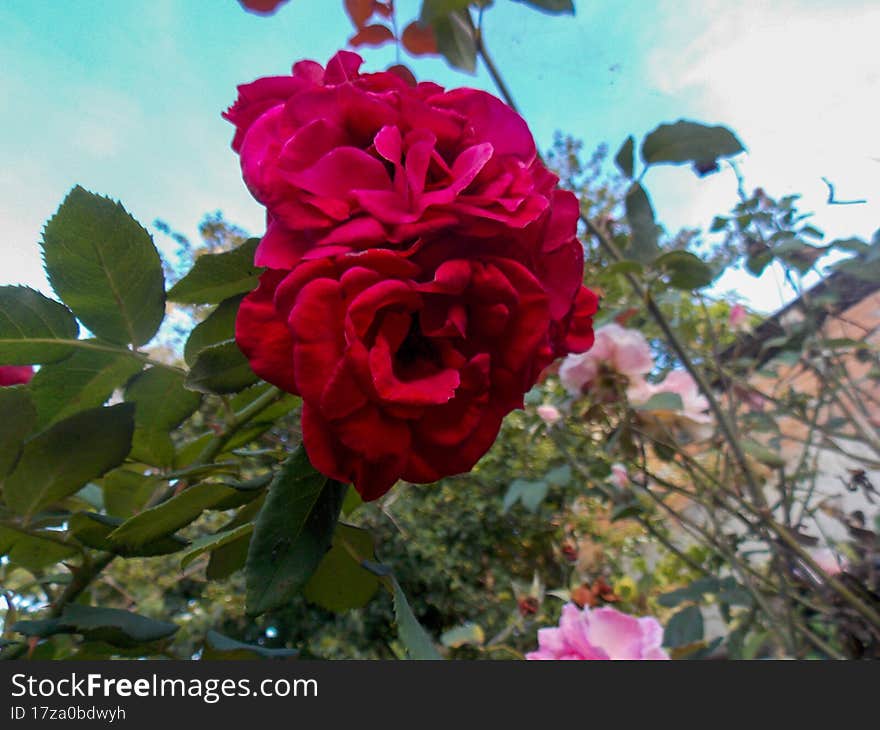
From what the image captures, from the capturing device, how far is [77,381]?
0.40m

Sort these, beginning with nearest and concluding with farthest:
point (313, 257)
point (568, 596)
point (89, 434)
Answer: point (313, 257)
point (89, 434)
point (568, 596)

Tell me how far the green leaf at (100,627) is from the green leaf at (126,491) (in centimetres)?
7

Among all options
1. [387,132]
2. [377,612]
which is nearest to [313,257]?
[387,132]

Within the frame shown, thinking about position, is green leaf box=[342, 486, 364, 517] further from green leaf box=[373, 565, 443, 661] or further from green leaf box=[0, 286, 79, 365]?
green leaf box=[0, 286, 79, 365]

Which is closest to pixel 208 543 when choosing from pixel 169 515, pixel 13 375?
pixel 169 515

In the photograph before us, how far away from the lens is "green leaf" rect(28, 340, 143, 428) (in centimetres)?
39

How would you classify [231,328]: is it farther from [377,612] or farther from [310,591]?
[377,612]

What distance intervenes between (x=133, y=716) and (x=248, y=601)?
143 mm

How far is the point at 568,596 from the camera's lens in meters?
1.16

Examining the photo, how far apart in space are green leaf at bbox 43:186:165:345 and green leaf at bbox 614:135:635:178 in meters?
0.54

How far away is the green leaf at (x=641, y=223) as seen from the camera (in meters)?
0.73

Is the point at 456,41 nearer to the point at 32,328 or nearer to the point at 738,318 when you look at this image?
the point at 32,328

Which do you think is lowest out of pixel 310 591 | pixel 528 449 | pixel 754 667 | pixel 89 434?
pixel 754 667

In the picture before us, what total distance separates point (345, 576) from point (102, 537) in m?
0.16
